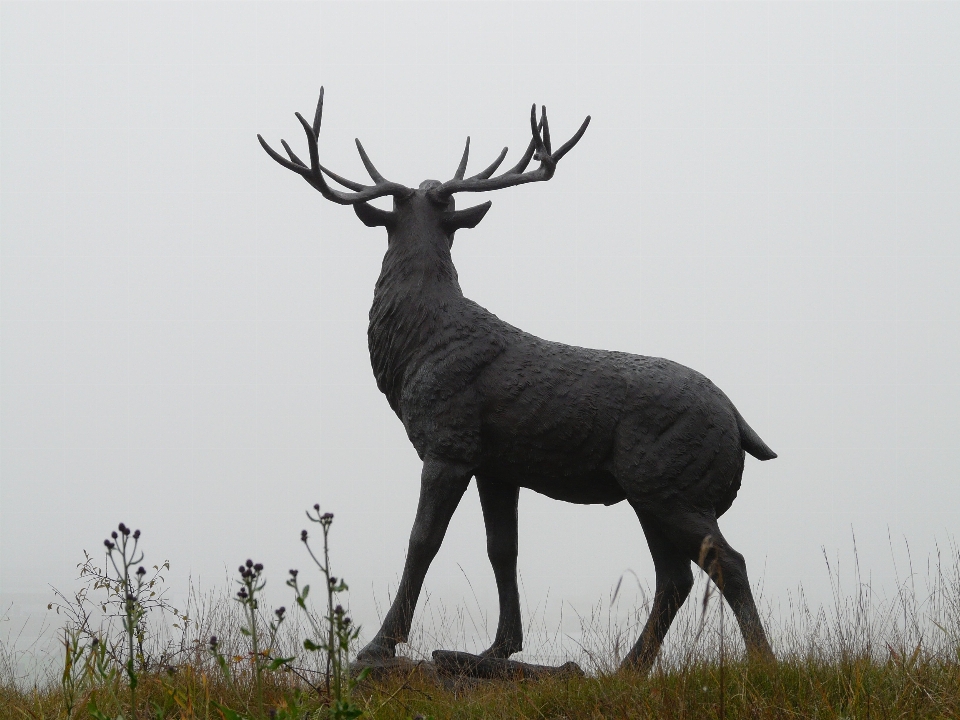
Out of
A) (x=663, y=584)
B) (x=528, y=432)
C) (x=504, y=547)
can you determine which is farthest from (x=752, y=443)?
(x=504, y=547)

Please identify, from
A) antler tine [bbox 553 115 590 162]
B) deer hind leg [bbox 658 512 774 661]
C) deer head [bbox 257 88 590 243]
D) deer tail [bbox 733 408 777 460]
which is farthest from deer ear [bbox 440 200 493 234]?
deer hind leg [bbox 658 512 774 661]

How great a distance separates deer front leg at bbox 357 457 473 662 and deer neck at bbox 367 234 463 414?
1.90 feet

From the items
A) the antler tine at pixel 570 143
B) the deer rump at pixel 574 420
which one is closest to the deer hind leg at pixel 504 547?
the deer rump at pixel 574 420

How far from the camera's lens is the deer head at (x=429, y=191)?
5.15m

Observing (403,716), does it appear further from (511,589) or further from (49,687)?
(49,687)

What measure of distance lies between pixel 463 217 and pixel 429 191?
262mm

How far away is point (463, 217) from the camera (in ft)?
17.4

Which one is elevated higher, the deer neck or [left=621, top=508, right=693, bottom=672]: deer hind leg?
the deer neck

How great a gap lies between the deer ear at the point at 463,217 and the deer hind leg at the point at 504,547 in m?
1.51

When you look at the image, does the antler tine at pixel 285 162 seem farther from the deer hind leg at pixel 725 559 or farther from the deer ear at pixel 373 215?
the deer hind leg at pixel 725 559

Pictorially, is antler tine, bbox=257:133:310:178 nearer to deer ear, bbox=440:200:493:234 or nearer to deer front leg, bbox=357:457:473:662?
deer ear, bbox=440:200:493:234

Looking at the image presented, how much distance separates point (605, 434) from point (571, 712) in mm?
1500

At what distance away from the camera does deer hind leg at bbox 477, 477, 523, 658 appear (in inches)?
200

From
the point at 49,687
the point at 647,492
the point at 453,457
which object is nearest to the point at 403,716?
the point at 453,457
